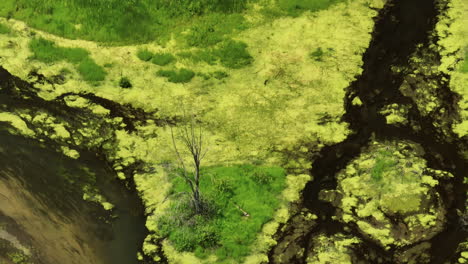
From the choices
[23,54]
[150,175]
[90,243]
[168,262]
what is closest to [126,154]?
[150,175]

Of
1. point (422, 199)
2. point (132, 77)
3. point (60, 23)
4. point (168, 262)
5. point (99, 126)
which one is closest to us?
point (168, 262)

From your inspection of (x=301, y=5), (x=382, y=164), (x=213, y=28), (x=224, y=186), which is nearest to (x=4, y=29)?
(x=213, y=28)

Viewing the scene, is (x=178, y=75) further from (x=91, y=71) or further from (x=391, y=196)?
(x=391, y=196)

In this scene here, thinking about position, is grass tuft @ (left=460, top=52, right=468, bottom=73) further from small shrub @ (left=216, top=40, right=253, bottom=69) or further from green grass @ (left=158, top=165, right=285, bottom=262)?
green grass @ (left=158, top=165, right=285, bottom=262)

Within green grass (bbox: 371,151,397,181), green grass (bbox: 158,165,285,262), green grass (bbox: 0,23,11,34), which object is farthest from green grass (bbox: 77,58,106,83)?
green grass (bbox: 371,151,397,181)

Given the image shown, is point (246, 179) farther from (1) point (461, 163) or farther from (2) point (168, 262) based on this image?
(1) point (461, 163)

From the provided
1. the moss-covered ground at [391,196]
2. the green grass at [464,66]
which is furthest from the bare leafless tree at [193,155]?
the green grass at [464,66]
